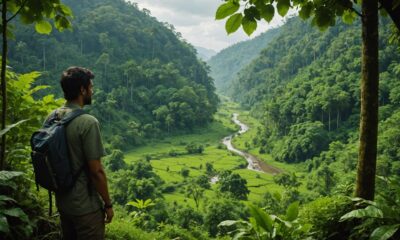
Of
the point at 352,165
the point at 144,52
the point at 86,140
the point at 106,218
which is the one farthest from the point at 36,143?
the point at 144,52

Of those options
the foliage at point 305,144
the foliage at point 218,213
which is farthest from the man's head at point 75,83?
the foliage at point 305,144

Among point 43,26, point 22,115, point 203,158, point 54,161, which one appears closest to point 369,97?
point 54,161

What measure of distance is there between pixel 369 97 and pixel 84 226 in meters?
1.98

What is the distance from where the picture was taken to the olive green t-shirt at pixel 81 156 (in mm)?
2254

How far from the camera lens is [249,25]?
1.77 meters

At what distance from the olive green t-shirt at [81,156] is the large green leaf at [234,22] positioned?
39.4 inches

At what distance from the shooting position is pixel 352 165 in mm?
41250

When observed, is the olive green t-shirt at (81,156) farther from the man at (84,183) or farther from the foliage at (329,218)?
the foliage at (329,218)

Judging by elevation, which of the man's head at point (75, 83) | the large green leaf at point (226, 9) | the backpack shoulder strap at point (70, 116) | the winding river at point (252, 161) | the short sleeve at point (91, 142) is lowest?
the winding river at point (252, 161)

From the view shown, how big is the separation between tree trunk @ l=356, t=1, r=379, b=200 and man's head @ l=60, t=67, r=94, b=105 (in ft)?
5.87

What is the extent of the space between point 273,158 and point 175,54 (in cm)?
4329

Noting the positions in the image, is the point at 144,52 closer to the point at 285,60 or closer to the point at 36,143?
the point at 285,60

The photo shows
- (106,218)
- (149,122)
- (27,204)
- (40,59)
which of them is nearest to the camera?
(106,218)

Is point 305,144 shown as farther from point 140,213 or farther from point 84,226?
point 84,226
